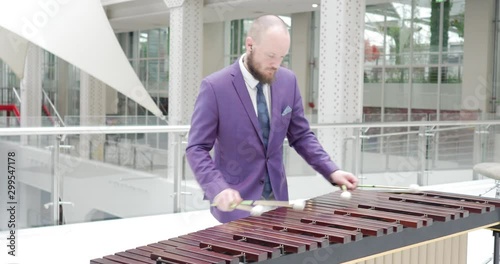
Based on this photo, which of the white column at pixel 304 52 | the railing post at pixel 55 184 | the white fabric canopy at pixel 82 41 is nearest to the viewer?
the railing post at pixel 55 184

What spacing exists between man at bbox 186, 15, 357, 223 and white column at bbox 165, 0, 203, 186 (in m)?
11.8

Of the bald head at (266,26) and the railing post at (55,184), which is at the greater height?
the bald head at (266,26)

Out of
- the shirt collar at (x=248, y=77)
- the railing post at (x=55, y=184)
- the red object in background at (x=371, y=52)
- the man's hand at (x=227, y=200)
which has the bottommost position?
the railing post at (x=55, y=184)

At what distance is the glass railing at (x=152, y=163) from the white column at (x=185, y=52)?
606 centimetres

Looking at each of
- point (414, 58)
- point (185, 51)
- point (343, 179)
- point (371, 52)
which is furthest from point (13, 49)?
point (371, 52)

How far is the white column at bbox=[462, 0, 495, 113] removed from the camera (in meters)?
14.4

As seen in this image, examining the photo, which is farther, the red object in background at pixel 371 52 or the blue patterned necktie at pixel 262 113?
the red object in background at pixel 371 52

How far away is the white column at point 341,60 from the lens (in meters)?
10.5

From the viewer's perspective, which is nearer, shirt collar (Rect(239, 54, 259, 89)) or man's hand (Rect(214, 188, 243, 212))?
man's hand (Rect(214, 188, 243, 212))

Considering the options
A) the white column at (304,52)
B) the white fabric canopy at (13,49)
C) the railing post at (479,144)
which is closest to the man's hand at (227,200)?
the white fabric canopy at (13,49)

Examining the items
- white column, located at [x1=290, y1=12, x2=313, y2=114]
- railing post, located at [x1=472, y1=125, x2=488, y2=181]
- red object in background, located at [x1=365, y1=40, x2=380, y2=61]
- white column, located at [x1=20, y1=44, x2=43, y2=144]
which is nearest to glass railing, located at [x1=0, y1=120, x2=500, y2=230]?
railing post, located at [x1=472, y1=125, x2=488, y2=181]

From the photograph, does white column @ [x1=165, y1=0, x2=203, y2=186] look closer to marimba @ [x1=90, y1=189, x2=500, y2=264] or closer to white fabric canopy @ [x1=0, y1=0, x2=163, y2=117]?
white fabric canopy @ [x1=0, y1=0, x2=163, y2=117]

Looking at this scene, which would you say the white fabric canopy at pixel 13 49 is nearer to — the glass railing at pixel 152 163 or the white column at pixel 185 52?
the glass railing at pixel 152 163

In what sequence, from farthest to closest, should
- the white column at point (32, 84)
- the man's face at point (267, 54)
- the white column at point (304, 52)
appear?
1. the white column at point (32, 84)
2. the white column at point (304, 52)
3. the man's face at point (267, 54)
